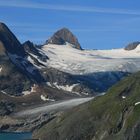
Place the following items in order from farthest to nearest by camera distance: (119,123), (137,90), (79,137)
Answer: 1. (137,90)
2. (79,137)
3. (119,123)

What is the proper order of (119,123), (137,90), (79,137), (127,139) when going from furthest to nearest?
(137,90), (79,137), (119,123), (127,139)

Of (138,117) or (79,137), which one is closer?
(138,117)

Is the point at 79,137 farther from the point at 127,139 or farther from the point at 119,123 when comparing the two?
the point at 127,139

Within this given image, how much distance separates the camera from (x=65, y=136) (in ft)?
632

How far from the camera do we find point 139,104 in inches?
6816

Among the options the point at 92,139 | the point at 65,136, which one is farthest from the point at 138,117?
the point at 65,136

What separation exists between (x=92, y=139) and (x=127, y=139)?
87.4 feet

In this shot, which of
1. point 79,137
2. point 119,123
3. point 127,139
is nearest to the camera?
point 127,139

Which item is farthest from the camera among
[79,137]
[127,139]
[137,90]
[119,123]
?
[137,90]

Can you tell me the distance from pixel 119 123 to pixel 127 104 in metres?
8.72

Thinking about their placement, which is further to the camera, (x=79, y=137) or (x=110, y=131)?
(x=79, y=137)

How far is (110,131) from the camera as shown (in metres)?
172

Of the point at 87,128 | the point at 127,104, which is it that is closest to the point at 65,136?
the point at 87,128

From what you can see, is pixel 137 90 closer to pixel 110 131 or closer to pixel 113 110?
pixel 113 110
